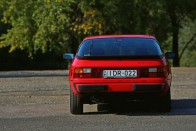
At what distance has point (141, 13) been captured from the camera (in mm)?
35562

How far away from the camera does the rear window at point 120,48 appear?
1065 centimetres

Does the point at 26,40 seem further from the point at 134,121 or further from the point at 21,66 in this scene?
the point at 134,121

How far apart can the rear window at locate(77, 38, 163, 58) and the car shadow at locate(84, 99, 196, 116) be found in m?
1.11

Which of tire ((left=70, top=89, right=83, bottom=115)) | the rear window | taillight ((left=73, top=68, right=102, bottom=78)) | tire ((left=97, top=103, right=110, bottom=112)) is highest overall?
the rear window

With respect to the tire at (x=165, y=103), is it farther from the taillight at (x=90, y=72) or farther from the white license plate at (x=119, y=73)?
the taillight at (x=90, y=72)

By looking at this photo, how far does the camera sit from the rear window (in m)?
10.6

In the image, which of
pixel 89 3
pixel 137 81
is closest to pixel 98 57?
pixel 137 81

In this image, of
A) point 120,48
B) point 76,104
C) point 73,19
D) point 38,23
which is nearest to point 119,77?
point 120,48

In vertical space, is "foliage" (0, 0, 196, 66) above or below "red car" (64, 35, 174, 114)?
below

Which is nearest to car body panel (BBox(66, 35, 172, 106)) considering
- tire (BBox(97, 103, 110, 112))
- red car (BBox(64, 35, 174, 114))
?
red car (BBox(64, 35, 174, 114))

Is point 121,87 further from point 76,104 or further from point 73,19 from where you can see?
point 73,19

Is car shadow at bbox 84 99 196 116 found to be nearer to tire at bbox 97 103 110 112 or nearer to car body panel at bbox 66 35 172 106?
tire at bbox 97 103 110 112

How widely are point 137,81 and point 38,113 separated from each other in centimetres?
215

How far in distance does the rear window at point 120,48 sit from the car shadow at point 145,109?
1106 millimetres
